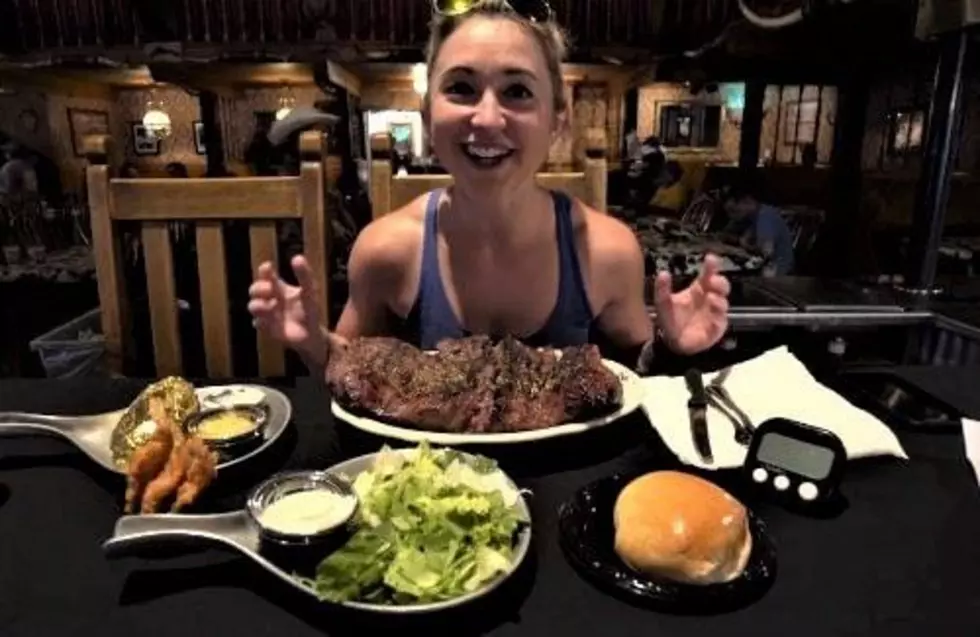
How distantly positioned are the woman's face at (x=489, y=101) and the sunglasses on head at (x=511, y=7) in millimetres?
55

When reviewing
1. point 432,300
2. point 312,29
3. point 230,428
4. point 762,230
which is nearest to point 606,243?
point 432,300

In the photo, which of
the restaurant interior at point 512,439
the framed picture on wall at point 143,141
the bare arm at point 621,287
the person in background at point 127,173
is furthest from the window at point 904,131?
the framed picture on wall at point 143,141

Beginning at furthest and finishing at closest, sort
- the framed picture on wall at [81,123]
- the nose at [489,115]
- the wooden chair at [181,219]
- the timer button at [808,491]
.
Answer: the framed picture on wall at [81,123], the wooden chair at [181,219], the nose at [489,115], the timer button at [808,491]

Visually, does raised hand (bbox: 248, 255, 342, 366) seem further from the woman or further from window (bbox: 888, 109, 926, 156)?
window (bbox: 888, 109, 926, 156)

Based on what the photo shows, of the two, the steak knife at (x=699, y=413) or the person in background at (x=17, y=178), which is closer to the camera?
the steak knife at (x=699, y=413)

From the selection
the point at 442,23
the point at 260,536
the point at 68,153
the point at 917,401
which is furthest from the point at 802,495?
the point at 68,153

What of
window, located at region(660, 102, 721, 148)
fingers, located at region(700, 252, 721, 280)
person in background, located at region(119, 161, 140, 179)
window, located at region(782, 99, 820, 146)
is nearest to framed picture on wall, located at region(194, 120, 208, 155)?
person in background, located at region(119, 161, 140, 179)

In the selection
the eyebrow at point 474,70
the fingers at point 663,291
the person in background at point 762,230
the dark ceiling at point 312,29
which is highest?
the dark ceiling at point 312,29

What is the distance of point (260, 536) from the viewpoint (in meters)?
0.83

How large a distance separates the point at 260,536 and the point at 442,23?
46.0 inches

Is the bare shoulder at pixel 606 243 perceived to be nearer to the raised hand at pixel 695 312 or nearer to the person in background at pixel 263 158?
the raised hand at pixel 695 312

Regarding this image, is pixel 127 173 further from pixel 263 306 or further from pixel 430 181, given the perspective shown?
pixel 263 306

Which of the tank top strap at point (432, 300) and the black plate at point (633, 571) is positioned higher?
the tank top strap at point (432, 300)

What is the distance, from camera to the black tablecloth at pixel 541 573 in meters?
0.75
